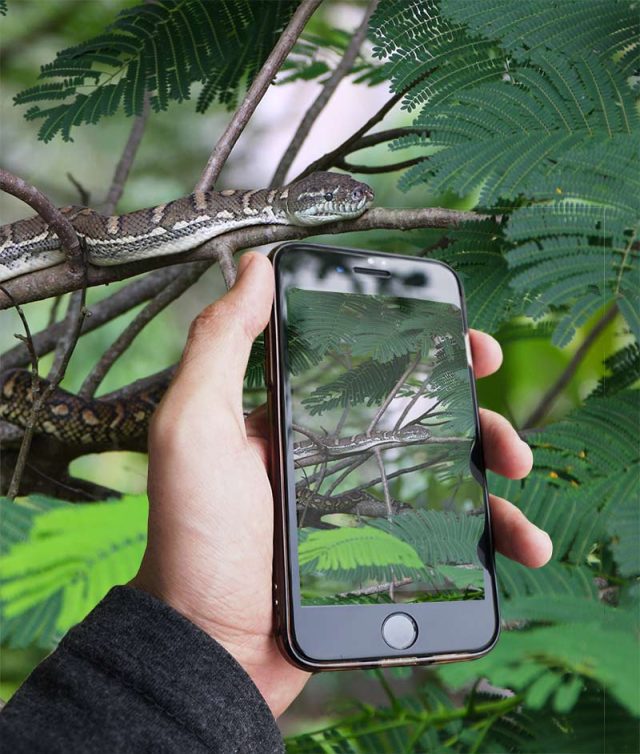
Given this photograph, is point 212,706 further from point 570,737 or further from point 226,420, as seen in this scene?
point 570,737

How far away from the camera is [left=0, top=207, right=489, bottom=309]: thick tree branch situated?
0.61 meters

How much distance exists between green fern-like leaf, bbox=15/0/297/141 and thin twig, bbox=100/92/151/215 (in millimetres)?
69

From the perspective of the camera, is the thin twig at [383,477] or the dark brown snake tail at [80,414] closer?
the thin twig at [383,477]

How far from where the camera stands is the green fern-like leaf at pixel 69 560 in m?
0.42

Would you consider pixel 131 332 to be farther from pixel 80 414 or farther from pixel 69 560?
pixel 69 560

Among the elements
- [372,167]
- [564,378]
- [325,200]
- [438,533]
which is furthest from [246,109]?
[564,378]

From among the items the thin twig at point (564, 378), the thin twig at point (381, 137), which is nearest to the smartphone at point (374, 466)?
the thin twig at point (381, 137)

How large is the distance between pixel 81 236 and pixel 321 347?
277mm

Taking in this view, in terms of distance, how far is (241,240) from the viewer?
66cm

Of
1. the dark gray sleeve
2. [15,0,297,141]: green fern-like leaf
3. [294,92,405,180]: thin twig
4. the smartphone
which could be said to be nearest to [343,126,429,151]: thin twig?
[294,92,405,180]: thin twig

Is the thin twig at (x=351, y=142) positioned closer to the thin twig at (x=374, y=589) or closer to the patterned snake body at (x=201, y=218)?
the patterned snake body at (x=201, y=218)

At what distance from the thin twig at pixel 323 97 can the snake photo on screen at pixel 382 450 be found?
38 cm

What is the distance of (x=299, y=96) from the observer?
0.88 metres

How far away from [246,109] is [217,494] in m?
0.30
